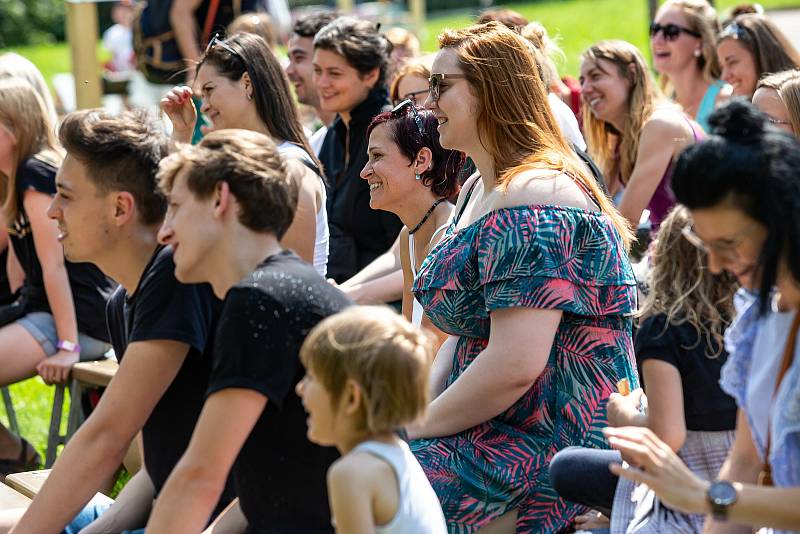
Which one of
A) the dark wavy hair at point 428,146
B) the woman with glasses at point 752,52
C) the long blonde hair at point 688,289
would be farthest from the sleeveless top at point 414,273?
the woman with glasses at point 752,52

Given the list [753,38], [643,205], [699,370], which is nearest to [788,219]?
[699,370]

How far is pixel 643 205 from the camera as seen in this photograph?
5.23 m

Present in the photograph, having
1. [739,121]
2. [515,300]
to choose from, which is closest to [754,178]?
[739,121]

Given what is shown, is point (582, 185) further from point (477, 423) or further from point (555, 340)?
point (477, 423)

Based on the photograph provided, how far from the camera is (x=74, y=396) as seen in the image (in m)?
5.15

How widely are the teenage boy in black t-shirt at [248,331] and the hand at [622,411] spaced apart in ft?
2.40

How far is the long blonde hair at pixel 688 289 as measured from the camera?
274 centimetres

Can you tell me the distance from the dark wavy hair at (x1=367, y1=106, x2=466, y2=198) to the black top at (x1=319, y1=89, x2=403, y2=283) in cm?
115

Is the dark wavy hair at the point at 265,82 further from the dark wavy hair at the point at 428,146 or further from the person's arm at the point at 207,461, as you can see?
the person's arm at the point at 207,461

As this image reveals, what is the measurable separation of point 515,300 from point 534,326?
9cm

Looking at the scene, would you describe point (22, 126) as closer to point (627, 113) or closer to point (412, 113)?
point (412, 113)

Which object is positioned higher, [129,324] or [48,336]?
[129,324]

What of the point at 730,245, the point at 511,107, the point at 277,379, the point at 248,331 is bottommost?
the point at 277,379

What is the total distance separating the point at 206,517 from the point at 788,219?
1322 mm
